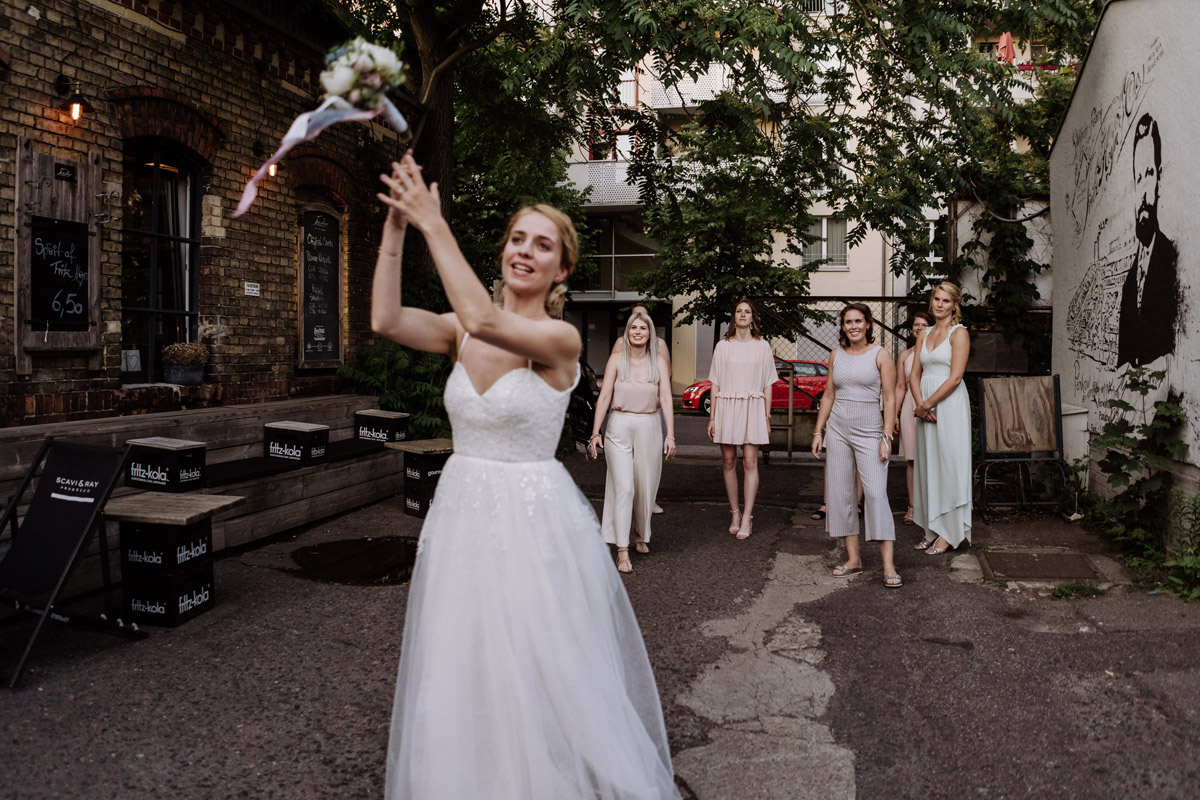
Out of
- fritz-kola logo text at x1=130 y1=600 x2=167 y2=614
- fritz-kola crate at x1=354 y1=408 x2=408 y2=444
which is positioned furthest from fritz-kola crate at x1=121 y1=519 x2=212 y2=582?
fritz-kola crate at x1=354 y1=408 x2=408 y2=444

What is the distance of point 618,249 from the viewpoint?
3359 cm

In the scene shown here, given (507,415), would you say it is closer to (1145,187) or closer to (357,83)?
(357,83)

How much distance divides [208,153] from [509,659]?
7.44 m

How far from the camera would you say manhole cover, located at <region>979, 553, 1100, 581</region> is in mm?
6770

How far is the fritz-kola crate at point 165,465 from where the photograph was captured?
656cm

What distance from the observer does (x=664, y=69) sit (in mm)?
8594

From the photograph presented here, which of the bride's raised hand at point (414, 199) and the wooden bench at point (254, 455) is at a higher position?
the bride's raised hand at point (414, 199)

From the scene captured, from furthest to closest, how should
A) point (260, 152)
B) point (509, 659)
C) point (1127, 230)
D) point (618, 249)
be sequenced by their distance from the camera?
1. point (618, 249)
2. point (260, 152)
3. point (1127, 230)
4. point (509, 659)

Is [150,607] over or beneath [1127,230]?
beneath

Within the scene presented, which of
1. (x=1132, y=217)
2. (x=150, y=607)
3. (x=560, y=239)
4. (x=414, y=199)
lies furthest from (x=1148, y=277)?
(x=150, y=607)

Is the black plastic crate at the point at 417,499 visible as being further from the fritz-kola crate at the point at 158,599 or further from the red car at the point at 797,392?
the red car at the point at 797,392

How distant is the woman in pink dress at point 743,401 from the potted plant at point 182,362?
4.79 metres

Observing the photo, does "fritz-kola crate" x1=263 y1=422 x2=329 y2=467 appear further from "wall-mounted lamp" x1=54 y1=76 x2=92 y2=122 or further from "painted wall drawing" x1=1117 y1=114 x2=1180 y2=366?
"painted wall drawing" x1=1117 y1=114 x2=1180 y2=366


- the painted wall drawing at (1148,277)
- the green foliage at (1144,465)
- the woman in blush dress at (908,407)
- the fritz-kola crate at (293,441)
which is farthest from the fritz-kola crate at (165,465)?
the painted wall drawing at (1148,277)
